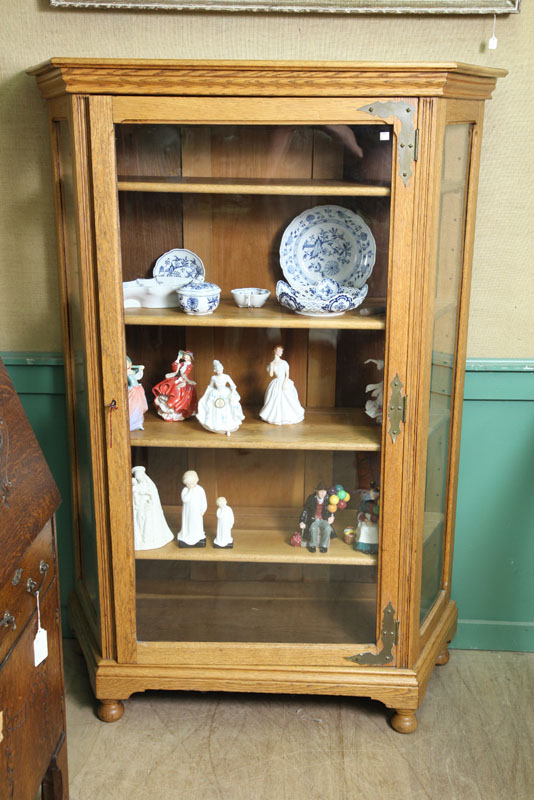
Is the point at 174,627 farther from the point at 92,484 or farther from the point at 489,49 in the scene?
the point at 489,49

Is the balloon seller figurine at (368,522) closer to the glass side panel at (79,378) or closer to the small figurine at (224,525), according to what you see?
the small figurine at (224,525)

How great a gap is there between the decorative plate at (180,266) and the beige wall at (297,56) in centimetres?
49

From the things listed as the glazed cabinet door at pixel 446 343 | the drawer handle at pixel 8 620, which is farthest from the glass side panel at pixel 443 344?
the drawer handle at pixel 8 620

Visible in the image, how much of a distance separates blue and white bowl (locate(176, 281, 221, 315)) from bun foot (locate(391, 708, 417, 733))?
116 centimetres

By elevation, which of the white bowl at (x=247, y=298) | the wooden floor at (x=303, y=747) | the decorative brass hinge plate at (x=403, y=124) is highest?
the decorative brass hinge plate at (x=403, y=124)

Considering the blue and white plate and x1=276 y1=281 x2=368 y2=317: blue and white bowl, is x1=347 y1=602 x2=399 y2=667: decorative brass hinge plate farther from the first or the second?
the blue and white plate

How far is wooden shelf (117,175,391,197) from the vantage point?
1886 mm

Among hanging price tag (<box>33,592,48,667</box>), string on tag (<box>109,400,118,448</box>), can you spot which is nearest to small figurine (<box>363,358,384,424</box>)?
string on tag (<box>109,400,118,448</box>)

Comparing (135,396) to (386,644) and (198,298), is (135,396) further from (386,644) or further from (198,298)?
(386,644)

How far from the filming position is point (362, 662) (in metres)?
2.14

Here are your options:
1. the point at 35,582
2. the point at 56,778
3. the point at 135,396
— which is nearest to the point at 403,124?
the point at 135,396

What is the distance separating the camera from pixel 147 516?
2.12 meters

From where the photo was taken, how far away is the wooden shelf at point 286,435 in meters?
2.05

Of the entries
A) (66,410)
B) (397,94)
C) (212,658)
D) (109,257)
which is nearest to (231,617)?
(212,658)
